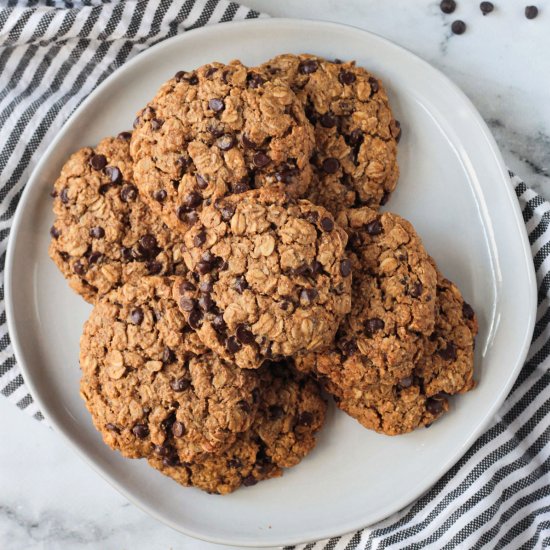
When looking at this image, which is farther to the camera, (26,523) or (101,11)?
(26,523)

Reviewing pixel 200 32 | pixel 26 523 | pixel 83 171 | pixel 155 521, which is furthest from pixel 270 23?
pixel 26 523

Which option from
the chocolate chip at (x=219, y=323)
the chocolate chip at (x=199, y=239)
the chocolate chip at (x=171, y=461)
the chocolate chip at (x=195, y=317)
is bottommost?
the chocolate chip at (x=171, y=461)

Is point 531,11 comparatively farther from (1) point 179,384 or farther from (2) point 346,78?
(1) point 179,384

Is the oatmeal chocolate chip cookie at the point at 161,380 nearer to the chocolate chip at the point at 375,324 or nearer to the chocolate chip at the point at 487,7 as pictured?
the chocolate chip at the point at 375,324

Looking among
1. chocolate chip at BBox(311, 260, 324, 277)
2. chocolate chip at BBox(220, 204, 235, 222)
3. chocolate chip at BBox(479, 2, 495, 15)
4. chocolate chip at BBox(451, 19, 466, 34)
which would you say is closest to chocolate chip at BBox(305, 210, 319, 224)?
chocolate chip at BBox(311, 260, 324, 277)

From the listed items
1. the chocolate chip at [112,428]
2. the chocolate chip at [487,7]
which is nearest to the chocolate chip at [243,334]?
the chocolate chip at [112,428]

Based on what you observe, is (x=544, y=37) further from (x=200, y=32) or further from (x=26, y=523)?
(x=26, y=523)

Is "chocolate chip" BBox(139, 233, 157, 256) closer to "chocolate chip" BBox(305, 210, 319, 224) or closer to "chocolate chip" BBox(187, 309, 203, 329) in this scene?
"chocolate chip" BBox(187, 309, 203, 329)
